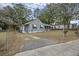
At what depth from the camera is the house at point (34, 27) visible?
178 centimetres

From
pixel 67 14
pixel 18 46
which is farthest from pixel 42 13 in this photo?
pixel 18 46

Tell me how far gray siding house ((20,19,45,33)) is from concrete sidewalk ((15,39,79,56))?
0.20m

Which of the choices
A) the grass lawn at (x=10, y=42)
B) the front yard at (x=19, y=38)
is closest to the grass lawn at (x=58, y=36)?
the front yard at (x=19, y=38)

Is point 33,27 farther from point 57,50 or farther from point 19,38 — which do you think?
point 57,50

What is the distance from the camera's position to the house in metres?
1.78

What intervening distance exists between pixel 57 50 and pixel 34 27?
1.12 ft

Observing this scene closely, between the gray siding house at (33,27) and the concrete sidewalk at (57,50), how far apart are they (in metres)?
0.20

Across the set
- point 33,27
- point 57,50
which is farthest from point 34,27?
point 57,50

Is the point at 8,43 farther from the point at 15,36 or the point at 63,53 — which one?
the point at 63,53

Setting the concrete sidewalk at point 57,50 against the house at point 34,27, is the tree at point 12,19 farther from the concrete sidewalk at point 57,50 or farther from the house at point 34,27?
the concrete sidewalk at point 57,50

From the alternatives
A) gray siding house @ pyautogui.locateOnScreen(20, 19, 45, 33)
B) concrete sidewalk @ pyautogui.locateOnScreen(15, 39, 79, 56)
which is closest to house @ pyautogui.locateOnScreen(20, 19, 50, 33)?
gray siding house @ pyautogui.locateOnScreen(20, 19, 45, 33)

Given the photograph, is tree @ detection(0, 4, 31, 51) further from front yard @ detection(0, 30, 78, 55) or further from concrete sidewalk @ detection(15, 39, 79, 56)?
concrete sidewalk @ detection(15, 39, 79, 56)

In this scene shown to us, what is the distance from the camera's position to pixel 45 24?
1.80 m

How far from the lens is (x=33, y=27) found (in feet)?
5.88
